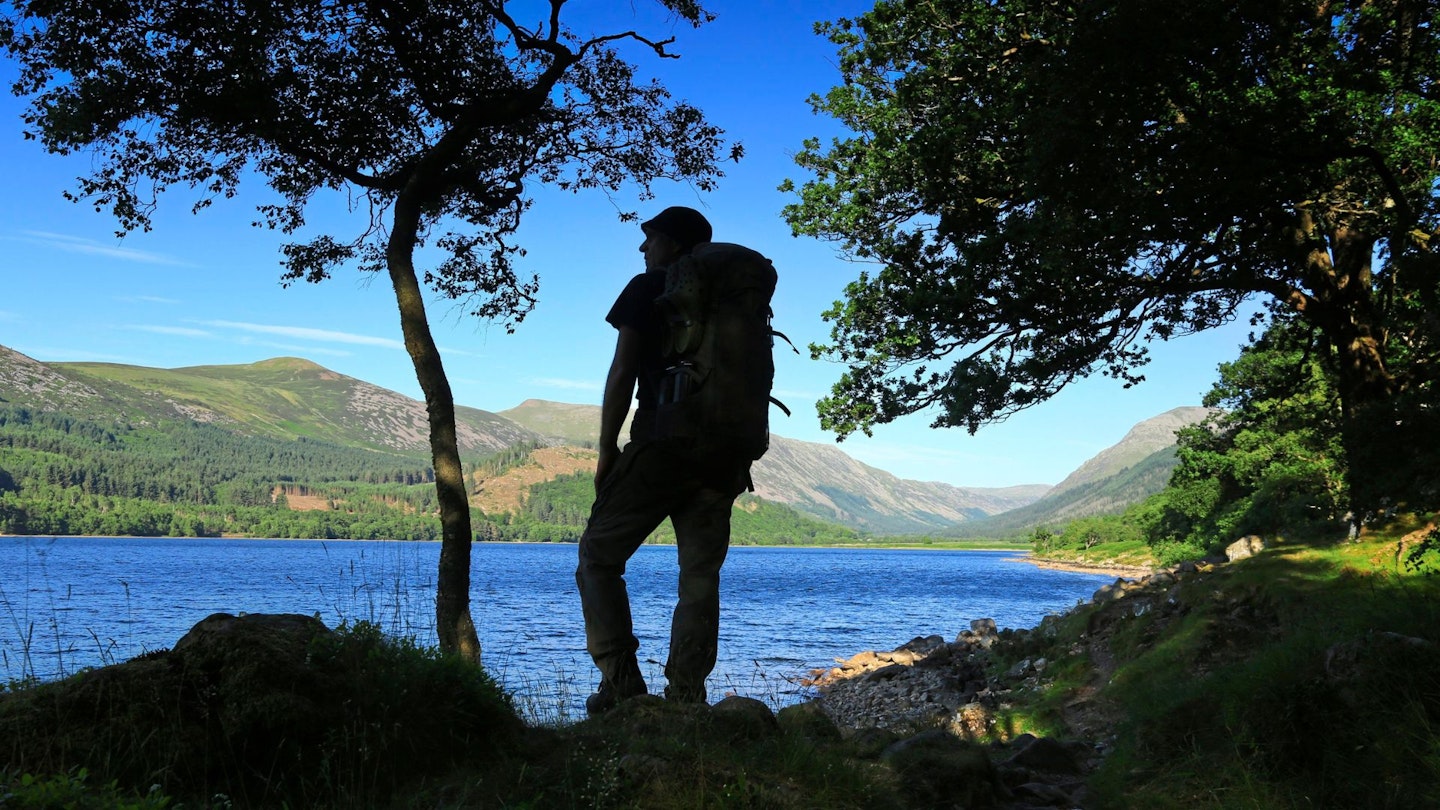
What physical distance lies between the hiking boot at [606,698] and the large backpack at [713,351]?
1507mm

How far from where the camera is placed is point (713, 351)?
5.27 m

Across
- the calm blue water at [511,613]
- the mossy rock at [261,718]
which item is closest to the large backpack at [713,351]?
the calm blue water at [511,613]

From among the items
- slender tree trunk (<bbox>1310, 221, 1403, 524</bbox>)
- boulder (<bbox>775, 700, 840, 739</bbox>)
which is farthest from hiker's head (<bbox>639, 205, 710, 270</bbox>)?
slender tree trunk (<bbox>1310, 221, 1403, 524</bbox>)

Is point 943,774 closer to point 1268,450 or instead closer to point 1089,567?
point 1268,450

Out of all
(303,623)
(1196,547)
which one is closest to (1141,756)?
(303,623)

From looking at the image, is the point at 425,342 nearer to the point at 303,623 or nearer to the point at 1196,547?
the point at 303,623

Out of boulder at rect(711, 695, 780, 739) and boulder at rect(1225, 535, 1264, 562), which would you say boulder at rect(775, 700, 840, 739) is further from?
boulder at rect(1225, 535, 1264, 562)

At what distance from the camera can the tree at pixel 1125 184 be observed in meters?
8.89

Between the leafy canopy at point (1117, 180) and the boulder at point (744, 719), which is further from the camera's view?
the leafy canopy at point (1117, 180)

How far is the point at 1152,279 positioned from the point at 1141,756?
878cm

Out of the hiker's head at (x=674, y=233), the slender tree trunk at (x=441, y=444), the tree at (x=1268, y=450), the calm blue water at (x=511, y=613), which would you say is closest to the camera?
the hiker's head at (x=674, y=233)

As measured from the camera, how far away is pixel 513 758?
413cm

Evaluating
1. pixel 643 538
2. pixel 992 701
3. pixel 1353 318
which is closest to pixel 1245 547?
pixel 992 701

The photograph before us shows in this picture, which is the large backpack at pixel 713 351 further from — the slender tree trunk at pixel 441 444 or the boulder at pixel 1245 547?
the boulder at pixel 1245 547
